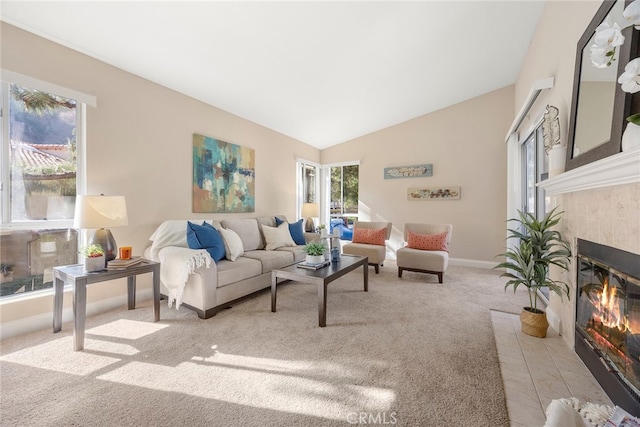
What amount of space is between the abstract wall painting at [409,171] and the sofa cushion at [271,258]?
10.1 feet

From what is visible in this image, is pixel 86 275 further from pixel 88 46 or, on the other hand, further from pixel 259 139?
pixel 259 139

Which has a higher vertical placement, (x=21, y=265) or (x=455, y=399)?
(x=21, y=265)

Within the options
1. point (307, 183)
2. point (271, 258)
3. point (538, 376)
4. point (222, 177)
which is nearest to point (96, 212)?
point (271, 258)

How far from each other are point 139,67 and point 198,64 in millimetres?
631

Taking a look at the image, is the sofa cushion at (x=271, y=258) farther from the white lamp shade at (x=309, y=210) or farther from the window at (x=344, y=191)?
the window at (x=344, y=191)

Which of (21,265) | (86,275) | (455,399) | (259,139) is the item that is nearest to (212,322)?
(86,275)

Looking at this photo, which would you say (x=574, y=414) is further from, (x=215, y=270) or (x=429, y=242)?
(x=429, y=242)

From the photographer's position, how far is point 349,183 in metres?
6.34

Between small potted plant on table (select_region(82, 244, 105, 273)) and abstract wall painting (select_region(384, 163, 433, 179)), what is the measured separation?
194 inches

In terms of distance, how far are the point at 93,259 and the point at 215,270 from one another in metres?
0.95

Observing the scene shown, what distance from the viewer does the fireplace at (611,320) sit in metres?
1.22

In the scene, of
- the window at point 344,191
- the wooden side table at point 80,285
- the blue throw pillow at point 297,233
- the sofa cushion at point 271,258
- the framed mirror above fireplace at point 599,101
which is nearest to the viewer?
the framed mirror above fireplace at point 599,101

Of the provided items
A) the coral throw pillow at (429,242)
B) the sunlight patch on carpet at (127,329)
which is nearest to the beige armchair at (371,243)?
the coral throw pillow at (429,242)

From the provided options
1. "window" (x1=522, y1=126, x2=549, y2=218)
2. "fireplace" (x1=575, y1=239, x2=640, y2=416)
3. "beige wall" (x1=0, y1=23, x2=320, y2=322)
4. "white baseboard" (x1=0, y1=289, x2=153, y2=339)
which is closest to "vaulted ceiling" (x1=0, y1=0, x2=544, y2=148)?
"beige wall" (x1=0, y1=23, x2=320, y2=322)
